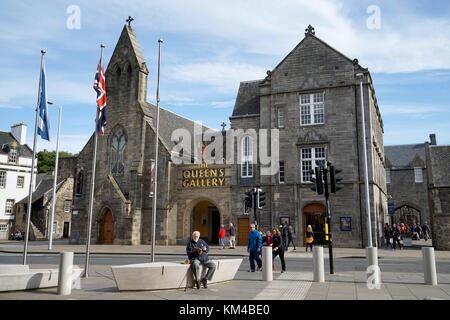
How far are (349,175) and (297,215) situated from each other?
4.84m

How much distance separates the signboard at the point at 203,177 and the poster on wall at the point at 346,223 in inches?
388

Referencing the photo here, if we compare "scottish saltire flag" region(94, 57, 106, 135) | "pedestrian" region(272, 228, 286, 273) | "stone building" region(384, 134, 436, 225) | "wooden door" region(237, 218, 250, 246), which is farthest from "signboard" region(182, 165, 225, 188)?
"stone building" region(384, 134, 436, 225)

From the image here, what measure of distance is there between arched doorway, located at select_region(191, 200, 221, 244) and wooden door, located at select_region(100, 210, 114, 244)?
7.62 metres

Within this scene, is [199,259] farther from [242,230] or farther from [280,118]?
[280,118]

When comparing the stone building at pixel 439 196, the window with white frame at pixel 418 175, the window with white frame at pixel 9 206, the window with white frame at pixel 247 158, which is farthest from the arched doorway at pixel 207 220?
the window with white frame at pixel 418 175

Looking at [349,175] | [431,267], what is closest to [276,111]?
[349,175]

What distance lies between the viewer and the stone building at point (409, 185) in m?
52.3

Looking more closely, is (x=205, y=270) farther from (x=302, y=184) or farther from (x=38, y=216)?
(x=38, y=216)

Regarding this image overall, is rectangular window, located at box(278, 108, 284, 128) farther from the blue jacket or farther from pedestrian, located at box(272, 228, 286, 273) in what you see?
the blue jacket

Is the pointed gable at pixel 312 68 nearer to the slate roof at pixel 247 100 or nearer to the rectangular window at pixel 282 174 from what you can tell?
the slate roof at pixel 247 100

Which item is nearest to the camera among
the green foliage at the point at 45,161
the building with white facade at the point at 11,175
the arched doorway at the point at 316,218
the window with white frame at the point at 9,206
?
the arched doorway at the point at 316,218

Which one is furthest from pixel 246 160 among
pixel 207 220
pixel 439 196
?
pixel 439 196

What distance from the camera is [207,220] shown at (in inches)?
1464

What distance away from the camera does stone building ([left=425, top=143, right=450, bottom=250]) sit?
2886cm
